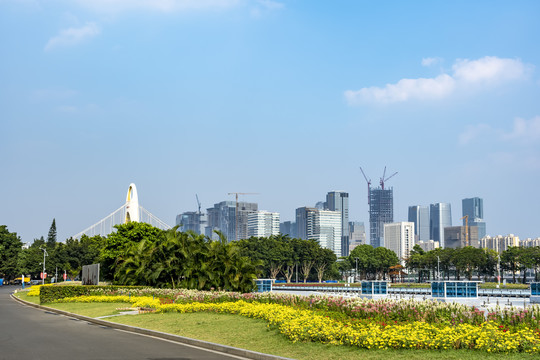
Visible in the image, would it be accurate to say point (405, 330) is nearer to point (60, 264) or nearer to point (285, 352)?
point (285, 352)

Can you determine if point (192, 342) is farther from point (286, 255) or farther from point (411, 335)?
point (286, 255)

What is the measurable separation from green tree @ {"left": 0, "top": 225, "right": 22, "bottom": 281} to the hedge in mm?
77469

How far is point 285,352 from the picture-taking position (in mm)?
14867

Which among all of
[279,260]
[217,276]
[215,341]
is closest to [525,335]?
[215,341]

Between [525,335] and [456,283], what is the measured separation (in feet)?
84.4

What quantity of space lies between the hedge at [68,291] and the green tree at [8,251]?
77469 millimetres

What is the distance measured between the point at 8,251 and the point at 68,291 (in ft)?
272

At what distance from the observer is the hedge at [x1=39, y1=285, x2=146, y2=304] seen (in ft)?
136

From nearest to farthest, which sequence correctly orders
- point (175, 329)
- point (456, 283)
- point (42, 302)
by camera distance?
point (175, 329)
point (456, 283)
point (42, 302)

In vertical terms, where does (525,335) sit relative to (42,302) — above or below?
above

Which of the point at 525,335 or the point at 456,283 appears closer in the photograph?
the point at 525,335

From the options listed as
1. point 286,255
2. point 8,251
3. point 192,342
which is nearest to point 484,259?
point 286,255

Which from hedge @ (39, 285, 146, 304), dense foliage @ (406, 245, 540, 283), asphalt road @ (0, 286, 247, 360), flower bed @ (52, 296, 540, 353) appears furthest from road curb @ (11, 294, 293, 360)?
dense foliage @ (406, 245, 540, 283)

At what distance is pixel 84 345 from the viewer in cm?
1730
